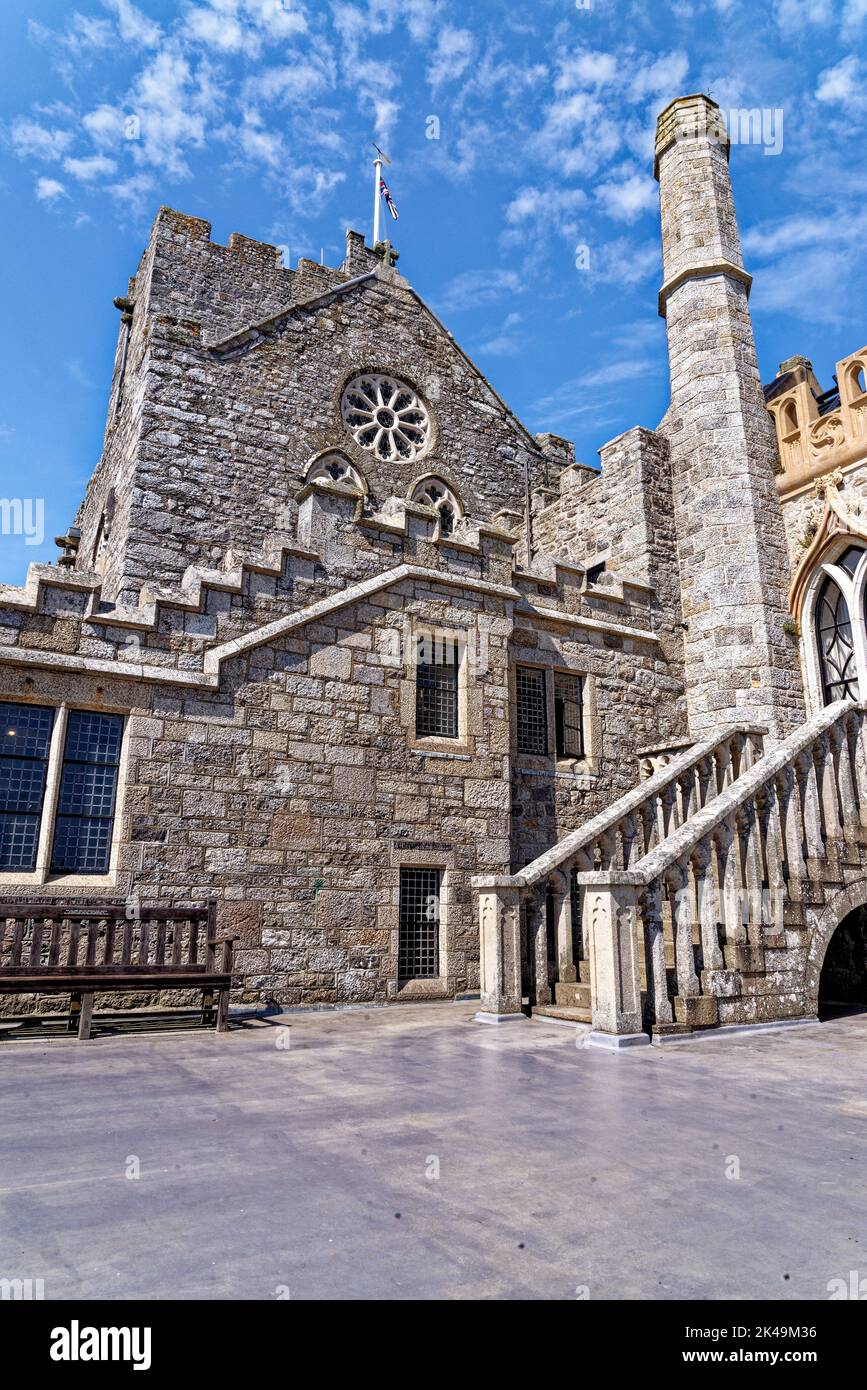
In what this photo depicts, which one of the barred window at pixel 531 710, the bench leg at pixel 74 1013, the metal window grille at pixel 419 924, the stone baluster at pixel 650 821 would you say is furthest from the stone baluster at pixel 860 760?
the bench leg at pixel 74 1013

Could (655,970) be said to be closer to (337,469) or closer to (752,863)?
(752,863)

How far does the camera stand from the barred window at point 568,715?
12.1 m

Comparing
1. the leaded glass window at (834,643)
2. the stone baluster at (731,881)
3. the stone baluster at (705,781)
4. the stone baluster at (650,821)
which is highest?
the leaded glass window at (834,643)

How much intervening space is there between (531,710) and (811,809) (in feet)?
14.0

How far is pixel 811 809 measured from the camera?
27.6 feet

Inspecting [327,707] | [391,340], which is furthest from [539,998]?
[391,340]

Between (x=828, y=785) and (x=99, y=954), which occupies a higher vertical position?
(x=828, y=785)

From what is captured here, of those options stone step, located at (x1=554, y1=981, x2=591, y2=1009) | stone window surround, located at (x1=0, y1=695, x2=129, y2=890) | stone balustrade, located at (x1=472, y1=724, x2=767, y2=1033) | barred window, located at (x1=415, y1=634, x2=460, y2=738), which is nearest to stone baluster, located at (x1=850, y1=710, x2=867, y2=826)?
stone balustrade, located at (x1=472, y1=724, x2=767, y2=1033)

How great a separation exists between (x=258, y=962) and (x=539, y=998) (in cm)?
282

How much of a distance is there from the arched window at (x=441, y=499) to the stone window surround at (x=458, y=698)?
6743mm

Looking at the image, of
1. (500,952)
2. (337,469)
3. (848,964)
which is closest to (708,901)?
(500,952)

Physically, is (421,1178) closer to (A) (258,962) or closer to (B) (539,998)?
(B) (539,998)

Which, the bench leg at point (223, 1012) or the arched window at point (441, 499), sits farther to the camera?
the arched window at point (441, 499)

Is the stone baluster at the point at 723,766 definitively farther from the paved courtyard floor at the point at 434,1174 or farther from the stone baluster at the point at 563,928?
the paved courtyard floor at the point at 434,1174
